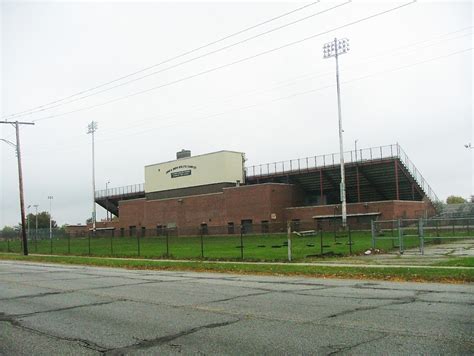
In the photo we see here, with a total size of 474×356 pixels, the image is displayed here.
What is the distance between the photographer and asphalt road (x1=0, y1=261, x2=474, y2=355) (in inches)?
273

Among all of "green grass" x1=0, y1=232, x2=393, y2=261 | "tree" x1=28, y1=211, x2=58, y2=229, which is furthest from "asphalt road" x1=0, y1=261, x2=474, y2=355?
"tree" x1=28, y1=211, x2=58, y2=229

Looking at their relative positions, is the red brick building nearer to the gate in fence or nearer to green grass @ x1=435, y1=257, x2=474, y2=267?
the gate in fence

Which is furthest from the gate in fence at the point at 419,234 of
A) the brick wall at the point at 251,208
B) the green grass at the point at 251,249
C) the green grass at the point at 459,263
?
the brick wall at the point at 251,208

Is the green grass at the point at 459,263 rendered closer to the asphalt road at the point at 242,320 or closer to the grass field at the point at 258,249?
the asphalt road at the point at 242,320

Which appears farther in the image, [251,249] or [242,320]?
[251,249]

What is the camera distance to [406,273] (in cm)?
1644

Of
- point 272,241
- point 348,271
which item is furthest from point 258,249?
point 348,271

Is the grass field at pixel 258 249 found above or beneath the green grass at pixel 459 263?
beneath

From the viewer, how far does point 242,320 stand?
879 centimetres

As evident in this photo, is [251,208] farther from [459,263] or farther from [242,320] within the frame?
[242,320]

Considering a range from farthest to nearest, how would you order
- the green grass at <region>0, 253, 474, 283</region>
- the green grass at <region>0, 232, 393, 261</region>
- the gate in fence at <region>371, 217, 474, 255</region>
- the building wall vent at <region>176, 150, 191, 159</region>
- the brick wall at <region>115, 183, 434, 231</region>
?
the building wall vent at <region>176, 150, 191, 159</region>
the brick wall at <region>115, 183, 434, 231</region>
the green grass at <region>0, 232, 393, 261</region>
the gate in fence at <region>371, 217, 474, 255</region>
the green grass at <region>0, 253, 474, 283</region>

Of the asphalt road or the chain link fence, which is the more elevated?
the asphalt road

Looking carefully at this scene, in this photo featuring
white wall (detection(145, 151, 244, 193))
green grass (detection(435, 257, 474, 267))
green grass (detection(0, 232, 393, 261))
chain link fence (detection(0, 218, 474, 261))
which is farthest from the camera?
white wall (detection(145, 151, 244, 193))

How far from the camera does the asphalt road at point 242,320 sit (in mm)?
6930
